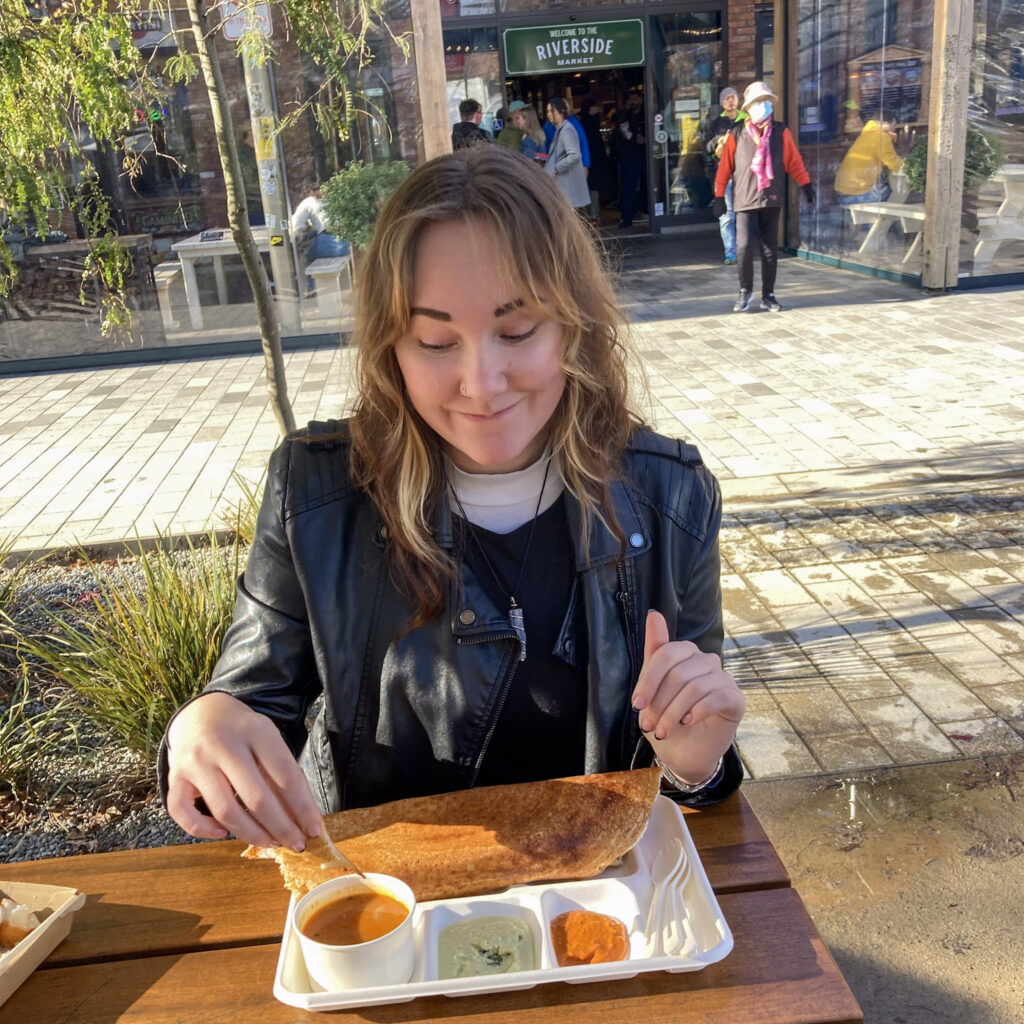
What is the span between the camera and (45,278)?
9641 mm

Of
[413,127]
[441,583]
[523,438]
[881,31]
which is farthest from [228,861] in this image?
[881,31]

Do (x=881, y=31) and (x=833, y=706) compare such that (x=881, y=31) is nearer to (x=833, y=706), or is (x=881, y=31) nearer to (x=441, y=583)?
(x=833, y=706)

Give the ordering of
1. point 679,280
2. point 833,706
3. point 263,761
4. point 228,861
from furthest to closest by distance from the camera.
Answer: point 679,280 → point 833,706 → point 228,861 → point 263,761

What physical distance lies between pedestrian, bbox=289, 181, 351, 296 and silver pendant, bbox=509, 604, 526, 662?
27.7 ft

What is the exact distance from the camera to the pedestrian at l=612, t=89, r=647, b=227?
15.4 meters

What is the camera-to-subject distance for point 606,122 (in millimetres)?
16016

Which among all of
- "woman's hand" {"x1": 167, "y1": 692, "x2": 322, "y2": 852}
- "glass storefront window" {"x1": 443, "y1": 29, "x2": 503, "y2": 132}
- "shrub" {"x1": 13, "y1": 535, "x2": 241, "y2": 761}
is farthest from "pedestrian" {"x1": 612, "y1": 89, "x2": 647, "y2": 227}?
"woman's hand" {"x1": 167, "y1": 692, "x2": 322, "y2": 852}

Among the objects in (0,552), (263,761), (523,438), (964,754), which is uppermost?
(523,438)

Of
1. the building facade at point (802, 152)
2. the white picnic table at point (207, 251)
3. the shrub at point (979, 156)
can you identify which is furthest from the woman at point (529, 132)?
the shrub at point (979, 156)

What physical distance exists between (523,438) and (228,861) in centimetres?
75

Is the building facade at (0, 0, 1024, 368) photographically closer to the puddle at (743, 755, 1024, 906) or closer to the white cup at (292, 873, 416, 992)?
the puddle at (743, 755, 1024, 906)

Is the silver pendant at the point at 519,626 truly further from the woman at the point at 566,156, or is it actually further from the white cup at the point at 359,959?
the woman at the point at 566,156

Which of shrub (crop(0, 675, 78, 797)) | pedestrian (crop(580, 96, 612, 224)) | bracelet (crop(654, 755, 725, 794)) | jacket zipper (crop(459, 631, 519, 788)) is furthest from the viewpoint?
pedestrian (crop(580, 96, 612, 224))

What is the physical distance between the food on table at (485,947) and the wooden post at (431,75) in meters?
7.32
